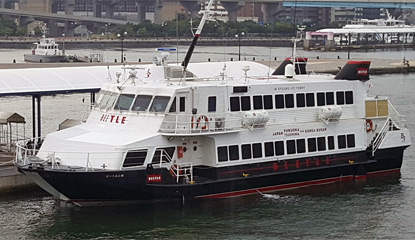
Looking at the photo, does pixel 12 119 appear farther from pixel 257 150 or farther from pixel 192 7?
pixel 192 7

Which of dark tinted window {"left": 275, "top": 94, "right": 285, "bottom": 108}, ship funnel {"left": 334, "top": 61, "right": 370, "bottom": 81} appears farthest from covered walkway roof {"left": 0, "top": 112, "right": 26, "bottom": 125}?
ship funnel {"left": 334, "top": 61, "right": 370, "bottom": 81}

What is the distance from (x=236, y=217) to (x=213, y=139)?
2.80 meters

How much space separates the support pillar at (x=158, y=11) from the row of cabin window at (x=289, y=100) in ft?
537

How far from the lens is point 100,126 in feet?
102

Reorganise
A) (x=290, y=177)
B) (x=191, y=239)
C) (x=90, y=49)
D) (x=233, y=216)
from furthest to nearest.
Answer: (x=90, y=49), (x=290, y=177), (x=233, y=216), (x=191, y=239)

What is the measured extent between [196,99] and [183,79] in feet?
3.50

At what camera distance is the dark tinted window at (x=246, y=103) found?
1250 inches

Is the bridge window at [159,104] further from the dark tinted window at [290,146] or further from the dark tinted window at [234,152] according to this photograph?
the dark tinted window at [290,146]

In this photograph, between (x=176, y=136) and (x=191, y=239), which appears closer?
(x=191, y=239)

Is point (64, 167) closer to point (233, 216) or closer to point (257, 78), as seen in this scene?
point (233, 216)

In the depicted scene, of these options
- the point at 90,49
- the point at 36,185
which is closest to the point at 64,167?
the point at 36,185

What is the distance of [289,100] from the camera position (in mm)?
32875

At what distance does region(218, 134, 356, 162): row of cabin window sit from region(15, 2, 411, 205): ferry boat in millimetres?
35

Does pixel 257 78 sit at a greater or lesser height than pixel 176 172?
greater
